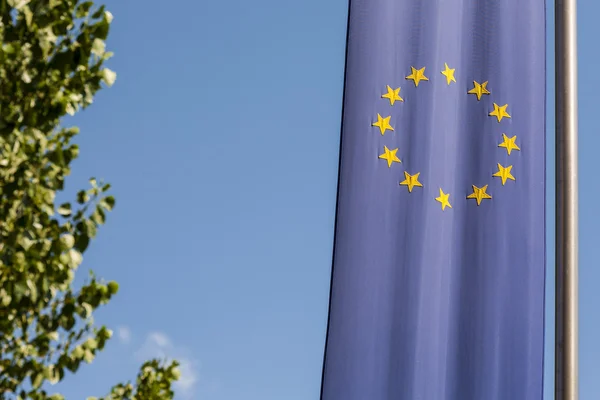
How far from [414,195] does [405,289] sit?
0.92m

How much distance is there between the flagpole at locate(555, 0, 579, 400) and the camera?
937 centimetres

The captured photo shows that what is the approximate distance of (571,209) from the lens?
981 centimetres

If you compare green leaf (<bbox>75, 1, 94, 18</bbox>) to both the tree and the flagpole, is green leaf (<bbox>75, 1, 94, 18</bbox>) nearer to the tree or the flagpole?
the tree

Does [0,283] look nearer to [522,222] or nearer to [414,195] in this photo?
[414,195]

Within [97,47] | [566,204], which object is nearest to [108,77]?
[97,47]

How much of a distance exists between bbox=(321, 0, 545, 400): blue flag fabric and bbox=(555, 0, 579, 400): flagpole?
163 centimetres

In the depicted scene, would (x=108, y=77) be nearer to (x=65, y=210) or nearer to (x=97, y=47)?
(x=97, y=47)

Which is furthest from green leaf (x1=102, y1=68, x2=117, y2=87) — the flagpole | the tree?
the flagpole

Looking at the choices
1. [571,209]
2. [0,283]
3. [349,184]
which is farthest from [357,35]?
[0,283]

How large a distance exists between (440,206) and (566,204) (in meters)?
2.03

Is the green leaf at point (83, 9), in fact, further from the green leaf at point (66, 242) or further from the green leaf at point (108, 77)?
the green leaf at point (66, 242)

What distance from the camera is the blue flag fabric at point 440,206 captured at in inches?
441

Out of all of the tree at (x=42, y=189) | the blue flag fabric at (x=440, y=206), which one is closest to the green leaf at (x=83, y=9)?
the tree at (x=42, y=189)

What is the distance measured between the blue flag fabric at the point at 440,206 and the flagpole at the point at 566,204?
163 centimetres
